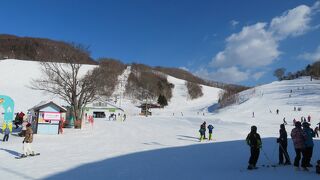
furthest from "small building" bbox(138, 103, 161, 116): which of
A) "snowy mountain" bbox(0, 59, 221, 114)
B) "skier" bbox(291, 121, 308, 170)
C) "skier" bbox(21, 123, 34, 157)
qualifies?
"skier" bbox(291, 121, 308, 170)

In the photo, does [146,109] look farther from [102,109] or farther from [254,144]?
[254,144]

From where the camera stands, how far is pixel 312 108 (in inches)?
2825

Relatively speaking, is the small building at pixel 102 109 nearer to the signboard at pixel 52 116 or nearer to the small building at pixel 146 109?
the small building at pixel 146 109

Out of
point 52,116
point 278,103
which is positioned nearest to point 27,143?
point 52,116

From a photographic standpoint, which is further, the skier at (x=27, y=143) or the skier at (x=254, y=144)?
the skier at (x=27, y=143)

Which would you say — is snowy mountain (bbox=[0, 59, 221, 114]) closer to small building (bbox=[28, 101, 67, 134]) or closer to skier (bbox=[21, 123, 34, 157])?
small building (bbox=[28, 101, 67, 134])

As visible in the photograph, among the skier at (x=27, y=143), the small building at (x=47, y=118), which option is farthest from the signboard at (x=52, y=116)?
the skier at (x=27, y=143)

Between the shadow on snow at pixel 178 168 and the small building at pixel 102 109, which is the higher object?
the small building at pixel 102 109

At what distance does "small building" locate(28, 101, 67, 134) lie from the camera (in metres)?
30.9

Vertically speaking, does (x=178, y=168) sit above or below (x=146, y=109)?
below

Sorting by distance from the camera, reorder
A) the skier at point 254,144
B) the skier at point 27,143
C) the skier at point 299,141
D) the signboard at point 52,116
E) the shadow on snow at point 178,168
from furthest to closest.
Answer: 1. the signboard at point 52,116
2. the skier at point 27,143
3. the skier at point 254,144
4. the skier at point 299,141
5. the shadow on snow at point 178,168

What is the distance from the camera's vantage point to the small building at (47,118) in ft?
101

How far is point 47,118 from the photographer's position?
102 ft

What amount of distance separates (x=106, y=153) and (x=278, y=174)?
1013 centimetres
